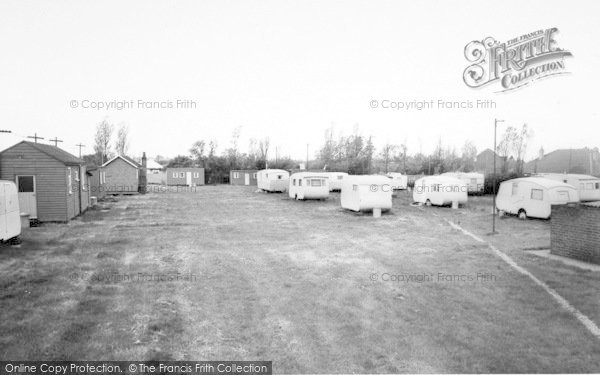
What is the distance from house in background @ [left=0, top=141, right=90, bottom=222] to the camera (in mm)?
18906

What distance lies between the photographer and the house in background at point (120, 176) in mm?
39072

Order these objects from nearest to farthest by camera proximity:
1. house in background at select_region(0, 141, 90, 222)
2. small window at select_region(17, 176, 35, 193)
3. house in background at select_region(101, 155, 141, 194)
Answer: house in background at select_region(0, 141, 90, 222), small window at select_region(17, 176, 35, 193), house in background at select_region(101, 155, 141, 194)

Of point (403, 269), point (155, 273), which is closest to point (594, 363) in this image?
point (403, 269)

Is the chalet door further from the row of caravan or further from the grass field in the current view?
the row of caravan

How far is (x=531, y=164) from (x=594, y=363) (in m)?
86.1

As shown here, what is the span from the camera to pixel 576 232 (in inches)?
499

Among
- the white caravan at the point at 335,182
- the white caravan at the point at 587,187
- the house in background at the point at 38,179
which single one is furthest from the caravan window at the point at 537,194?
the house in background at the point at 38,179

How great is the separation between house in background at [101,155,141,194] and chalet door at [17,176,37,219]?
20.2 metres

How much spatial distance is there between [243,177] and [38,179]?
128 feet

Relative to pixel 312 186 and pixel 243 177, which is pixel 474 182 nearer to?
pixel 312 186

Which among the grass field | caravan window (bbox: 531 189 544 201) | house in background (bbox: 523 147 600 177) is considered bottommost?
the grass field

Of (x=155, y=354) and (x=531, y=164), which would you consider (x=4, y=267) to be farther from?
(x=531, y=164)

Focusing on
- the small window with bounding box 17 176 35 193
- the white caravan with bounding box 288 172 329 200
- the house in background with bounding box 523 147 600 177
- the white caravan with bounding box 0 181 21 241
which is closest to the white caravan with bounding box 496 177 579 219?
the white caravan with bounding box 288 172 329 200

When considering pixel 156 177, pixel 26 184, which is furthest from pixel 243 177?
pixel 26 184
